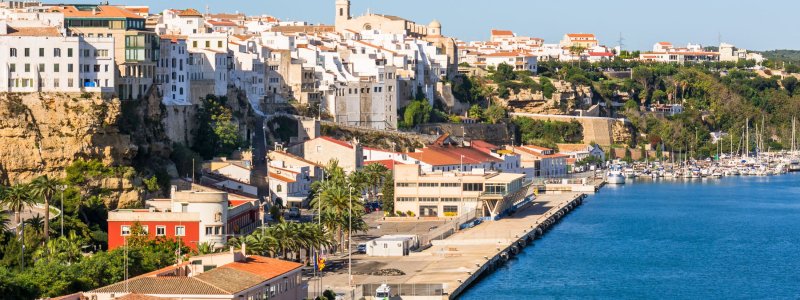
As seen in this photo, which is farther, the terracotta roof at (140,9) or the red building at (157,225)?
the terracotta roof at (140,9)

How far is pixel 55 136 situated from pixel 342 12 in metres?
74.2

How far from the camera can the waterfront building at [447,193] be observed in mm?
87312

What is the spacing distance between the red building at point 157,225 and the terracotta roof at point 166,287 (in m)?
15.1

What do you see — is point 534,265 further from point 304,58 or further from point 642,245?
point 304,58

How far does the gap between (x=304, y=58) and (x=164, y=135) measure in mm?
32246

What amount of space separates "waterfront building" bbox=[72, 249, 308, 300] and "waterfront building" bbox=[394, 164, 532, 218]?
2956 centimetres

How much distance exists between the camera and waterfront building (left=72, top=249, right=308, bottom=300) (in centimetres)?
4847

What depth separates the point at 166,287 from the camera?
4881cm

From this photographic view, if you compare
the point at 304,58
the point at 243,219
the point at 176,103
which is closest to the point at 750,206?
the point at 304,58

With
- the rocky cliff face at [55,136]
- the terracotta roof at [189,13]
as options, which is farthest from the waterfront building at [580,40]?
the rocky cliff face at [55,136]

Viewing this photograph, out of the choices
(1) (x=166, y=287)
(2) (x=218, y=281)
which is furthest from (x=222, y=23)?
(1) (x=166, y=287)

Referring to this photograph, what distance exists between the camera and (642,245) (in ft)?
271

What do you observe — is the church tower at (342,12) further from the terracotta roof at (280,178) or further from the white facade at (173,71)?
the terracotta roof at (280,178)

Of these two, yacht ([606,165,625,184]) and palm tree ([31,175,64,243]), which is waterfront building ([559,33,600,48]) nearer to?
yacht ([606,165,625,184])
